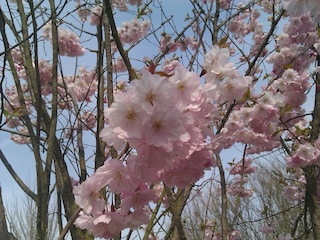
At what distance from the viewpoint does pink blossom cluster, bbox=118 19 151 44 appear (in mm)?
4062

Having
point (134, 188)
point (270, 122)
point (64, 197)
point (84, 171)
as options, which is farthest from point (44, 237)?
point (270, 122)

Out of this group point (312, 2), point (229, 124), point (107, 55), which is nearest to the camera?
point (312, 2)

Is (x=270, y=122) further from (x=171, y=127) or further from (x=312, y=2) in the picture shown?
(x=171, y=127)

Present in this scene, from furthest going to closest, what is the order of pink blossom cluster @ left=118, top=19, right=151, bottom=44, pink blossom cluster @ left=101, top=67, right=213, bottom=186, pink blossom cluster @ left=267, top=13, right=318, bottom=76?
1. pink blossom cluster @ left=118, top=19, right=151, bottom=44
2. pink blossom cluster @ left=267, top=13, right=318, bottom=76
3. pink blossom cluster @ left=101, top=67, right=213, bottom=186

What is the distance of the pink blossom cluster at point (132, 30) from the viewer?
4062 mm

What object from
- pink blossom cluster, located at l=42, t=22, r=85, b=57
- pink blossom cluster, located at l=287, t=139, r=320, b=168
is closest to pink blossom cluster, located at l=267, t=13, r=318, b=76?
pink blossom cluster, located at l=287, t=139, r=320, b=168

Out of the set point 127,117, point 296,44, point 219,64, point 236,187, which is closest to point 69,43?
point 296,44

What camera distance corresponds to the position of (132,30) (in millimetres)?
4062

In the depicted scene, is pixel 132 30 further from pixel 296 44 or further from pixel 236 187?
pixel 236 187

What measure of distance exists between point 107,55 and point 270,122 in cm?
100

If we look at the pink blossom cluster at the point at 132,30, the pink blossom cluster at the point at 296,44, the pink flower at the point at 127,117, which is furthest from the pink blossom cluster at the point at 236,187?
the pink flower at the point at 127,117

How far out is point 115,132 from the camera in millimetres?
962

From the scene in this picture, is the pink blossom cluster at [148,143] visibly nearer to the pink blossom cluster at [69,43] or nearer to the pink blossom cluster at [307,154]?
the pink blossom cluster at [307,154]

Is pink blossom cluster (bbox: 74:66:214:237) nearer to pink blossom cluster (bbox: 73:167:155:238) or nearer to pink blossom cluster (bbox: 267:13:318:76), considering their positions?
pink blossom cluster (bbox: 73:167:155:238)
